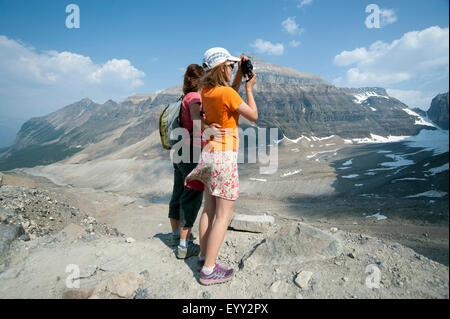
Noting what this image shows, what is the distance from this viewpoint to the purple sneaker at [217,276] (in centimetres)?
257

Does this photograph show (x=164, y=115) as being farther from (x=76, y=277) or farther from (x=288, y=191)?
(x=288, y=191)

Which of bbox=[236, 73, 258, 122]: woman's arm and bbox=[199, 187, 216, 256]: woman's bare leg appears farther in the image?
bbox=[199, 187, 216, 256]: woman's bare leg

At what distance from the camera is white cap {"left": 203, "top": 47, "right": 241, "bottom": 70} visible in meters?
2.29

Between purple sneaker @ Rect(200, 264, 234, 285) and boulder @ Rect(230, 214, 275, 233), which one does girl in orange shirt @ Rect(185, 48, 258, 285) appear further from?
boulder @ Rect(230, 214, 275, 233)

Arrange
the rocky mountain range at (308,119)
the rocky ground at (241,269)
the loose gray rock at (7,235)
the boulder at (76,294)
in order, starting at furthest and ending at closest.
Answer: the rocky mountain range at (308,119), the loose gray rock at (7,235), the boulder at (76,294), the rocky ground at (241,269)

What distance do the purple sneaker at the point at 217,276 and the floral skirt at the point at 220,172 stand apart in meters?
0.82

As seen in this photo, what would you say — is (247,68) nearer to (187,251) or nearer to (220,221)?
(220,221)

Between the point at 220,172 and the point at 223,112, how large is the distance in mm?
546

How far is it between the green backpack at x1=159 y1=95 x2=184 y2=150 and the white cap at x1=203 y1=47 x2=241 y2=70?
0.64 m

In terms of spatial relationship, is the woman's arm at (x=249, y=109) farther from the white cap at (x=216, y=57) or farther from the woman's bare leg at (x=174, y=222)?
the woman's bare leg at (x=174, y=222)

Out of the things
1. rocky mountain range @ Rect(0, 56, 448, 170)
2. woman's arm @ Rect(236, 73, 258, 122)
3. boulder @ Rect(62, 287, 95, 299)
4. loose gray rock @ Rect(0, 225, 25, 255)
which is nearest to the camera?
woman's arm @ Rect(236, 73, 258, 122)

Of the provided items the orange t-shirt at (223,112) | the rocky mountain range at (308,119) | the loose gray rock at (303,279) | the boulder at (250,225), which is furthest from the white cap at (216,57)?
the rocky mountain range at (308,119)

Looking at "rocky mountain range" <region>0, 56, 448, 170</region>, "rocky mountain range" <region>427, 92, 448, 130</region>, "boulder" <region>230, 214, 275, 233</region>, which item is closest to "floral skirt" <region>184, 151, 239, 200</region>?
"boulder" <region>230, 214, 275, 233</region>
